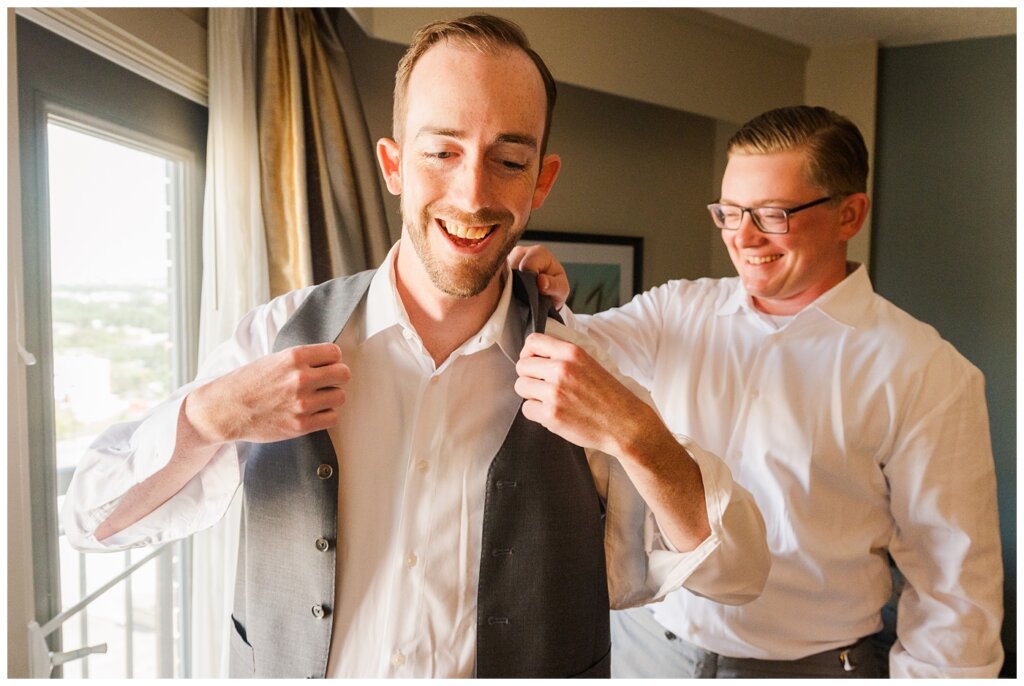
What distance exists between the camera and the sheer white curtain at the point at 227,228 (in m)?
1.76

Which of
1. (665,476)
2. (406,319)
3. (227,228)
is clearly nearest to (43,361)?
(227,228)

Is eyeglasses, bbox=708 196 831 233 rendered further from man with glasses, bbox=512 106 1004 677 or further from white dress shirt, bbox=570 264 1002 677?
white dress shirt, bbox=570 264 1002 677

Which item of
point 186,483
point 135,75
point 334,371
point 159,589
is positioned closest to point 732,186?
point 334,371

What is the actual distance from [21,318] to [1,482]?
0.25 meters

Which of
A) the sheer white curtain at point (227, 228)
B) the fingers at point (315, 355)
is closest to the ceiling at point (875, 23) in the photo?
the sheer white curtain at point (227, 228)

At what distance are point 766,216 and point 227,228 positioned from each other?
1.19 meters

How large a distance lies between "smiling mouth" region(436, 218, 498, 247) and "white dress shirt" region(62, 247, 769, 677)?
5.2 inches

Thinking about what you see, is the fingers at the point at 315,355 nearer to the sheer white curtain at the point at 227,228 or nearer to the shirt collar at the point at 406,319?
the shirt collar at the point at 406,319

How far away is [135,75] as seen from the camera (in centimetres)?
163

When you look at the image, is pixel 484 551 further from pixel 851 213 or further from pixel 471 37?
Answer: pixel 851 213

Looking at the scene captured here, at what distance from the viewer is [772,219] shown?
1.48m

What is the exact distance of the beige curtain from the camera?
1852 millimetres

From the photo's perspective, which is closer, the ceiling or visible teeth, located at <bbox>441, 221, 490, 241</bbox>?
visible teeth, located at <bbox>441, 221, 490, 241</bbox>

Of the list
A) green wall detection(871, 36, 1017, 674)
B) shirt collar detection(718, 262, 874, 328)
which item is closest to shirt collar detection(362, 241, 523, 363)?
shirt collar detection(718, 262, 874, 328)
